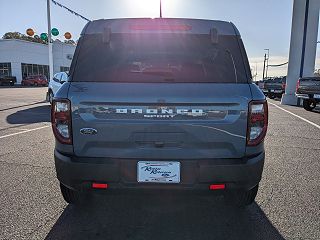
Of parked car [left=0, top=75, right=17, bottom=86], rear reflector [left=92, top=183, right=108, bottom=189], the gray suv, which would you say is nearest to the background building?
parked car [left=0, top=75, right=17, bottom=86]

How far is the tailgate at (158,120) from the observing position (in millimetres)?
2482

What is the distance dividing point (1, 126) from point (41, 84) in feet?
115

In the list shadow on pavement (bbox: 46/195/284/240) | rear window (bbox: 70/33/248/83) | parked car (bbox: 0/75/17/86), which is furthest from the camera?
parked car (bbox: 0/75/17/86)

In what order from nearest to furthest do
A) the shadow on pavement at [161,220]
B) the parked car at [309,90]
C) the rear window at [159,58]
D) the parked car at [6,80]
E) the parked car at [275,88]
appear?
the rear window at [159,58] < the shadow on pavement at [161,220] < the parked car at [309,90] < the parked car at [275,88] < the parked car at [6,80]

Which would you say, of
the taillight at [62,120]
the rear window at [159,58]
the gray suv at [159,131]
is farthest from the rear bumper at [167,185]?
the rear window at [159,58]

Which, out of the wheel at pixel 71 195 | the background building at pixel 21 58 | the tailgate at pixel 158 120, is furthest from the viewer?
the background building at pixel 21 58

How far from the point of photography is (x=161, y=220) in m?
3.08

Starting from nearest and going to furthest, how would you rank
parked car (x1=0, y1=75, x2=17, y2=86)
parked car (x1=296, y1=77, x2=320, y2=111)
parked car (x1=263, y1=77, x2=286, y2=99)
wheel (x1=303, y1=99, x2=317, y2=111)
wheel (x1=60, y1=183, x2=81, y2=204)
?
wheel (x1=60, y1=183, x2=81, y2=204)
parked car (x1=296, y1=77, x2=320, y2=111)
wheel (x1=303, y1=99, x2=317, y2=111)
parked car (x1=263, y1=77, x2=286, y2=99)
parked car (x1=0, y1=75, x2=17, y2=86)

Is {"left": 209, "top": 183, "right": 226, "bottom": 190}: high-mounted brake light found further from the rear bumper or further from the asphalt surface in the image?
the asphalt surface

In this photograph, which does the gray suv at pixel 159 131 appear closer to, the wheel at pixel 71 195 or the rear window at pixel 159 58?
the rear window at pixel 159 58

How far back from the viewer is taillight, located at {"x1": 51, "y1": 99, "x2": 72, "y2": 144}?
2551 millimetres

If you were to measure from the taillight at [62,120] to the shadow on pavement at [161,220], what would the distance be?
0.92 meters

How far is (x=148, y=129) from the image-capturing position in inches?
98.5

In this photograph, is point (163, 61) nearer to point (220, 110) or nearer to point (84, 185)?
point (220, 110)
